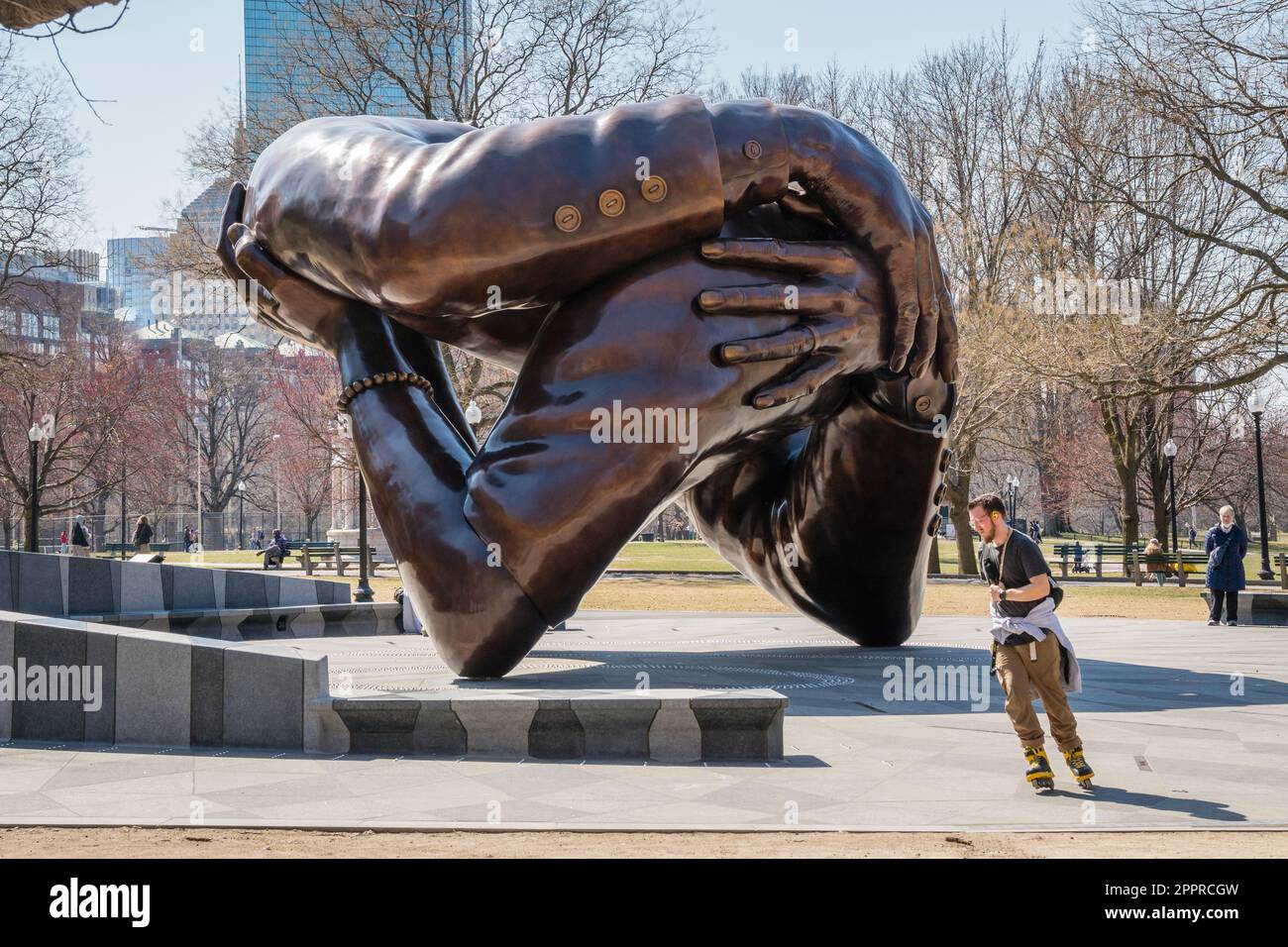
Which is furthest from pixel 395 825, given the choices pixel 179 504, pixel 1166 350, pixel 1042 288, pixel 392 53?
pixel 179 504

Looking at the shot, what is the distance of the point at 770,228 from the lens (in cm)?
862

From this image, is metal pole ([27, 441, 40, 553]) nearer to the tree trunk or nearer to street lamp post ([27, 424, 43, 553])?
street lamp post ([27, 424, 43, 553])

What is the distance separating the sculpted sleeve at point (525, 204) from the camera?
720 cm

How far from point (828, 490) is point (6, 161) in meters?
27.3

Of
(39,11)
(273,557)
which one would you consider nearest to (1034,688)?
(39,11)

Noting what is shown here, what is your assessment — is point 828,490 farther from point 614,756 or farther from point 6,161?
point 6,161

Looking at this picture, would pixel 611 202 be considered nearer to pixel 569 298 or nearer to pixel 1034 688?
pixel 569 298

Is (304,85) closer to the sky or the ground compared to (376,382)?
closer to the sky

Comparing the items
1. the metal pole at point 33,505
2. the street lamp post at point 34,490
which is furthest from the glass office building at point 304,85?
the metal pole at point 33,505

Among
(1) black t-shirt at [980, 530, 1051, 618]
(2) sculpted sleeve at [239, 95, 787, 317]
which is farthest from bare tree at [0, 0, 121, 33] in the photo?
(1) black t-shirt at [980, 530, 1051, 618]

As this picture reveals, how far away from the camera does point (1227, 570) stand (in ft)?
59.7

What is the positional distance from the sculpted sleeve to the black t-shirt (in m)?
2.64

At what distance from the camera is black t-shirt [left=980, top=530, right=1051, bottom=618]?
680 centimetres

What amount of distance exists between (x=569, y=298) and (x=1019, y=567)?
325 cm
